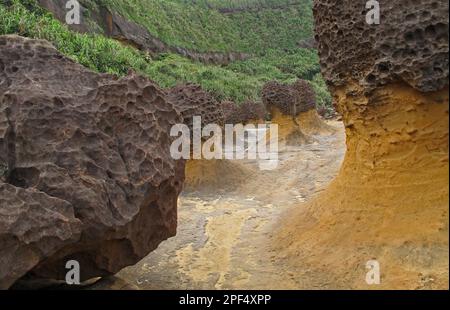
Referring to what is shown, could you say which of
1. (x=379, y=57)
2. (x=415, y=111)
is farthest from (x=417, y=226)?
(x=379, y=57)

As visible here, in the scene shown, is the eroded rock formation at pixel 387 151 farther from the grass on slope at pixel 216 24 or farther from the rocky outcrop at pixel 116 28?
the grass on slope at pixel 216 24

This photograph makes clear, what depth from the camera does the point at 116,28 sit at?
21391mm

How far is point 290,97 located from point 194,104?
3.90 meters

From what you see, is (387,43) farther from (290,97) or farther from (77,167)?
(290,97)

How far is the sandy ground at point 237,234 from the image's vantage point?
12.8ft

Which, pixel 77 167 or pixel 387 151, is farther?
pixel 387 151

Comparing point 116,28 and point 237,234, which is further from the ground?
point 116,28

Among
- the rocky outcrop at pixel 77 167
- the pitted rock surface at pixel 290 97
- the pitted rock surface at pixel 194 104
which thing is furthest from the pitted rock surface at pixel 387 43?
the pitted rock surface at pixel 290 97

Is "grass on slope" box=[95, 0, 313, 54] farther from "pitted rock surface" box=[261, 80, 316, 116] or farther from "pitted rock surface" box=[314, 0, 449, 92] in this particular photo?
"pitted rock surface" box=[314, 0, 449, 92]

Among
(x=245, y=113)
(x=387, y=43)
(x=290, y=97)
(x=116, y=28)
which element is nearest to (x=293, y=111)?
(x=290, y=97)

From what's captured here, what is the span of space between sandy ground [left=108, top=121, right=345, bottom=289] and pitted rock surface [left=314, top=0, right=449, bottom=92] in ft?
5.33

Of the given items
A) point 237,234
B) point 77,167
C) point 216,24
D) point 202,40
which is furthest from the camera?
point 216,24

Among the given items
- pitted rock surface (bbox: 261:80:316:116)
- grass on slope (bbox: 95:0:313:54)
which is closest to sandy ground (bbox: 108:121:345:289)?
pitted rock surface (bbox: 261:80:316:116)
